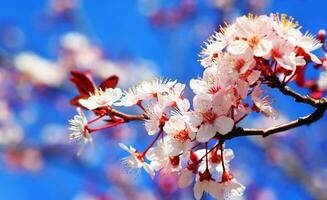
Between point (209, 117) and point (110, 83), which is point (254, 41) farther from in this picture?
point (110, 83)

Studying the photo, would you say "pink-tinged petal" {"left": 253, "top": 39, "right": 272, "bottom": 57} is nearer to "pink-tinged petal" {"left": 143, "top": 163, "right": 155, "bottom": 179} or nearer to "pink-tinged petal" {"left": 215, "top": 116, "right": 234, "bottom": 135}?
"pink-tinged petal" {"left": 215, "top": 116, "right": 234, "bottom": 135}

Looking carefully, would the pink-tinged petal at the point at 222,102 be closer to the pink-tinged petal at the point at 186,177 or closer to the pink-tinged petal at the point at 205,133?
the pink-tinged petal at the point at 205,133

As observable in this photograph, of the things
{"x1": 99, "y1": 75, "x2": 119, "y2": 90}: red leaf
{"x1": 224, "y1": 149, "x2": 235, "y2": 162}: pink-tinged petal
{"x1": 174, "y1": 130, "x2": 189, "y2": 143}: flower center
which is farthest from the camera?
{"x1": 99, "y1": 75, "x2": 119, "y2": 90}: red leaf

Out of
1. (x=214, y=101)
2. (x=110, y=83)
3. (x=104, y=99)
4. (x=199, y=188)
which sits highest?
(x=110, y=83)

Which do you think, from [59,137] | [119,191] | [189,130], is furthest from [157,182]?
[189,130]

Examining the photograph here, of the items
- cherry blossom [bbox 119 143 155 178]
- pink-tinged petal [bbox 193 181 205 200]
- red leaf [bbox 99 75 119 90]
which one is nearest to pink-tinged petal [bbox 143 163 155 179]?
cherry blossom [bbox 119 143 155 178]

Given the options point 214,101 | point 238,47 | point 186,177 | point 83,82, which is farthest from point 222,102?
point 83,82

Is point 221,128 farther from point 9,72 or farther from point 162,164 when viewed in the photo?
point 9,72
